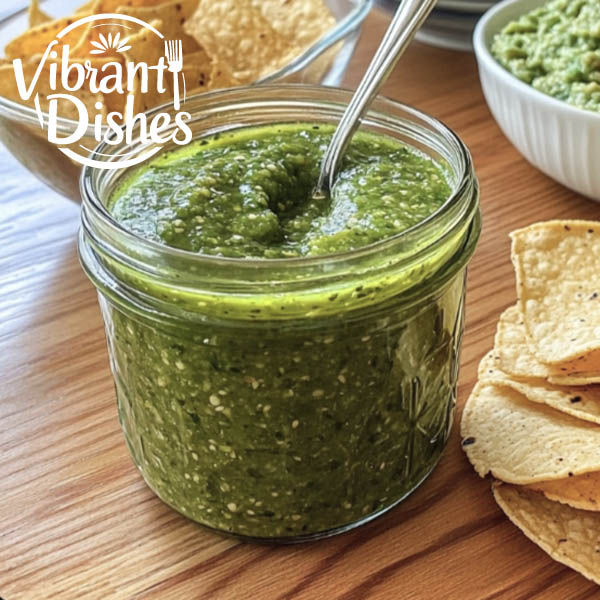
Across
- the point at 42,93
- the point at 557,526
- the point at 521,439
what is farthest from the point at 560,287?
the point at 42,93

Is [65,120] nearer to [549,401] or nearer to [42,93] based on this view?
[42,93]

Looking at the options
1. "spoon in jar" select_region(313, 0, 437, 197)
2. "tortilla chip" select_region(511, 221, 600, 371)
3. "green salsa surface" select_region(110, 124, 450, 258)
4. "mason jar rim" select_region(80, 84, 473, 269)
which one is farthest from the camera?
"tortilla chip" select_region(511, 221, 600, 371)

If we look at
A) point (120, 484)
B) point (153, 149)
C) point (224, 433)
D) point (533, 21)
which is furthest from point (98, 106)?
point (533, 21)

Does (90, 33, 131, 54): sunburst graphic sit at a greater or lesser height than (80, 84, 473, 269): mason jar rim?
lesser

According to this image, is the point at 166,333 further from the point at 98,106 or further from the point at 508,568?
the point at 98,106

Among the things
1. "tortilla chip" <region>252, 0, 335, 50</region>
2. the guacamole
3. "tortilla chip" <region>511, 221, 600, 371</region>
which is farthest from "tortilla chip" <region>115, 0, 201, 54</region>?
"tortilla chip" <region>511, 221, 600, 371</region>

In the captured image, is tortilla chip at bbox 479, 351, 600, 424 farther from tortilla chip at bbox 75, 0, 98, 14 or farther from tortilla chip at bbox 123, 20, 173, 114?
tortilla chip at bbox 75, 0, 98, 14

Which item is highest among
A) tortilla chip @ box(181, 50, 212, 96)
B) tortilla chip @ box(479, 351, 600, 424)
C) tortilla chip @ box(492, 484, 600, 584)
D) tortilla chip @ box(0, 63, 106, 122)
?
tortilla chip @ box(0, 63, 106, 122)
